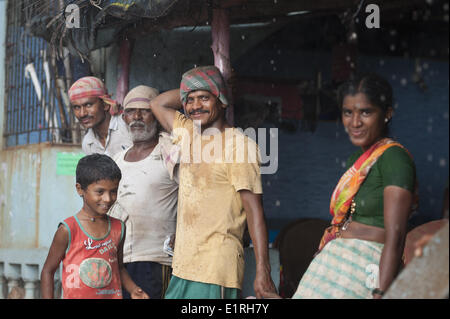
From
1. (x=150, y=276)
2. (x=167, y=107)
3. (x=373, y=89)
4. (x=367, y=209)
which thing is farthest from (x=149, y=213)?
(x=373, y=89)

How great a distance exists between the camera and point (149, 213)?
174 inches

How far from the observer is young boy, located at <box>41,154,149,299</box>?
13.5 ft

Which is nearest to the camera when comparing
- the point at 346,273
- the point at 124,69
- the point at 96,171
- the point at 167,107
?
the point at 346,273

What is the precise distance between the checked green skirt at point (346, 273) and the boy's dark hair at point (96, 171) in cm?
168

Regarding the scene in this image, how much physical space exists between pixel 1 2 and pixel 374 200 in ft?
20.1

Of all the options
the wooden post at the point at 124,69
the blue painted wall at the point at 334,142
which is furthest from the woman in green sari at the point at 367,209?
the blue painted wall at the point at 334,142

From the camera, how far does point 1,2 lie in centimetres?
768

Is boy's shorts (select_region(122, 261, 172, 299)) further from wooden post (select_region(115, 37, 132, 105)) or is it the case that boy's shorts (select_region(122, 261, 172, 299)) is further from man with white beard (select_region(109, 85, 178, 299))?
wooden post (select_region(115, 37, 132, 105))

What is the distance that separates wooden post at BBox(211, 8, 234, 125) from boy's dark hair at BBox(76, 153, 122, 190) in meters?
0.92

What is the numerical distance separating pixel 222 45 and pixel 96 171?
1314 millimetres

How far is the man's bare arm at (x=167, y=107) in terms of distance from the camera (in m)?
4.39

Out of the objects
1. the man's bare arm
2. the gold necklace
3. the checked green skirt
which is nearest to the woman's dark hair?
the gold necklace

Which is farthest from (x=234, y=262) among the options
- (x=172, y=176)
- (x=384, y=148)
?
(x=384, y=148)

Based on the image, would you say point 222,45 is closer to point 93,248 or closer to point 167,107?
point 167,107
